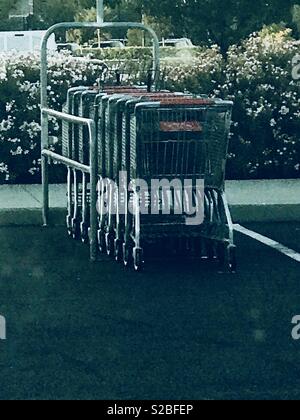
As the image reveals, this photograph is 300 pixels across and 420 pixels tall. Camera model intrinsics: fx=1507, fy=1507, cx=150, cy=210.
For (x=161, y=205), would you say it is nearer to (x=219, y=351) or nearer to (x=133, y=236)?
(x=133, y=236)

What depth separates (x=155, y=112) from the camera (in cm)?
1236

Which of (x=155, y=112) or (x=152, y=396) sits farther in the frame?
(x=155, y=112)

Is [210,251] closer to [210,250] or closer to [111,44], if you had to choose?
[210,250]

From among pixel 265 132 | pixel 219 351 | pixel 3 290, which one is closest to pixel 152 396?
pixel 219 351

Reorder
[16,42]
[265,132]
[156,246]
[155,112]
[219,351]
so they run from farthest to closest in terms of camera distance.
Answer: [16,42]
[265,132]
[156,246]
[155,112]
[219,351]

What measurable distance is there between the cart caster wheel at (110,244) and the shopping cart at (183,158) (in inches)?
11.5

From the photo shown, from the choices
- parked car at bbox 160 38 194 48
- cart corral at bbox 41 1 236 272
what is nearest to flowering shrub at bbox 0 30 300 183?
cart corral at bbox 41 1 236 272

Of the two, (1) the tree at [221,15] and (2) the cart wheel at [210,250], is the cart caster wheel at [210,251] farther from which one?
(1) the tree at [221,15]

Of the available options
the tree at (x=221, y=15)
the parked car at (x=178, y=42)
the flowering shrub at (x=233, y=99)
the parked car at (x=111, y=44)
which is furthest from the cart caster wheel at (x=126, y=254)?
the parked car at (x=111, y=44)

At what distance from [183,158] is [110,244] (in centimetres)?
105

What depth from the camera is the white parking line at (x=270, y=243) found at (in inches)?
517

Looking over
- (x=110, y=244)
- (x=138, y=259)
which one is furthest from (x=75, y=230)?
(x=138, y=259)

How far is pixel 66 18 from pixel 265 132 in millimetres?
47165

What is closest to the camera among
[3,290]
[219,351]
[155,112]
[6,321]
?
[219,351]
